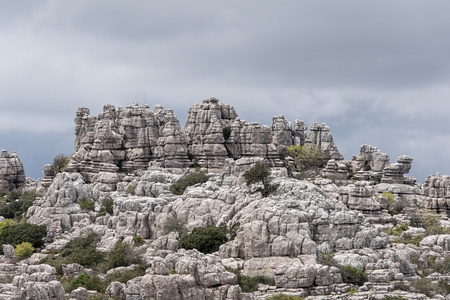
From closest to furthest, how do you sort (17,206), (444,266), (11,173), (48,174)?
1. (444,266)
2. (17,206)
3. (48,174)
4. (11,173)

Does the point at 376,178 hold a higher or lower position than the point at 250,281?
higher

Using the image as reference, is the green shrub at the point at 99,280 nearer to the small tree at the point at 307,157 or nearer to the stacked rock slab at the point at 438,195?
the stacked rock slab at the point at 438,195

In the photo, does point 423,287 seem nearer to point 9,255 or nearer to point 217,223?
point 217,223

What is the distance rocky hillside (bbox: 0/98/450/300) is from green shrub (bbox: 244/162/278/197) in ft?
0.62

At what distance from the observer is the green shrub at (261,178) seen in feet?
215

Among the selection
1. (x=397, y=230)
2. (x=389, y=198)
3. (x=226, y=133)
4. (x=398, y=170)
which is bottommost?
(x=397, y=230)

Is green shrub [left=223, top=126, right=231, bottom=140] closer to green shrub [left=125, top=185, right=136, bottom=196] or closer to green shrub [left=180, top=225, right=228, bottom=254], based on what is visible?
→ green shrub [left=125, top=185, right=136, bottom=196]

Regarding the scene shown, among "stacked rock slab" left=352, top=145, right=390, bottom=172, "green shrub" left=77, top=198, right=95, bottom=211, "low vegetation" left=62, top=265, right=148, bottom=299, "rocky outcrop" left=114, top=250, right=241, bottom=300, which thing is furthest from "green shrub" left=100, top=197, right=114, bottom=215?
"stacked rock slab" left=352, top=145, right=390, bottom=172

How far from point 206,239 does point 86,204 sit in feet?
91.6

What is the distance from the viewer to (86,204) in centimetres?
8138

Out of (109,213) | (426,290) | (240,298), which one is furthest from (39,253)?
(426,290)

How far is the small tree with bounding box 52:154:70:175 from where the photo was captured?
356 feet

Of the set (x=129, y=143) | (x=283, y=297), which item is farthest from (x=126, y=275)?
(x=129, y=143)

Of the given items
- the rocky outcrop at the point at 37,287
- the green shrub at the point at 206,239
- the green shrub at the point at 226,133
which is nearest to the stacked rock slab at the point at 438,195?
the green shrub at the point at 226,133
